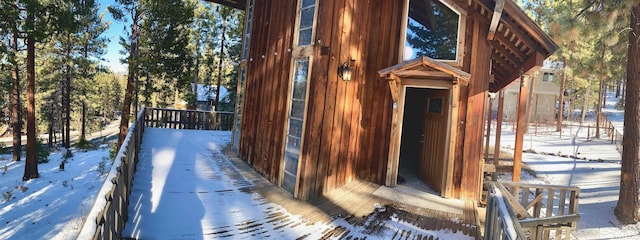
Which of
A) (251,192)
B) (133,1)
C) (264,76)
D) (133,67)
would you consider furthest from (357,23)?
(133,1)

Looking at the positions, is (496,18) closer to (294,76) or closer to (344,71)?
(344,71)

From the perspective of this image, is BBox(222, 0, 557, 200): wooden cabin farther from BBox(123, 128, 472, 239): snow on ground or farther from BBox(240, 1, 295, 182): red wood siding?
BBox(123, 128, 472, 239): snow on ground

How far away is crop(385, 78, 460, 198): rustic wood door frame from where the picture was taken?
6145 millimetres

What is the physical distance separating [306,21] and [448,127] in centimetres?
311

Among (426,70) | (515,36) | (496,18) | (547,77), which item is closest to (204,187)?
(426,70)

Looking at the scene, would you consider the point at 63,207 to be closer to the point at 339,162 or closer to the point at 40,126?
the point at 339,162

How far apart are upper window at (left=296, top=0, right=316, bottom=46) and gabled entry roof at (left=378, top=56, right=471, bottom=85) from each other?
144cm

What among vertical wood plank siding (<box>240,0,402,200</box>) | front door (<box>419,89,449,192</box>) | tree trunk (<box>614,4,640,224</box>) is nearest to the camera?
vertical wood plank siding (<box>240,0,402,200</box>)

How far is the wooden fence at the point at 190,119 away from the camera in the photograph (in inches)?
566

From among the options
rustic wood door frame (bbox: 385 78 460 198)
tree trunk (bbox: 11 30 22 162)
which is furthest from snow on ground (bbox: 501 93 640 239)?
tree trunk (bbox: 11 30 22 162)

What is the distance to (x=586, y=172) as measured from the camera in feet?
44.2

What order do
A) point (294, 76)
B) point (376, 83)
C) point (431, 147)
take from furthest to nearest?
point (431, 147) < point (376, 83) < point (294, 76)

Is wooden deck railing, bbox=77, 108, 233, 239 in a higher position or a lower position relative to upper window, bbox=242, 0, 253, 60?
lower

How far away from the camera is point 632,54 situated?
872cm
